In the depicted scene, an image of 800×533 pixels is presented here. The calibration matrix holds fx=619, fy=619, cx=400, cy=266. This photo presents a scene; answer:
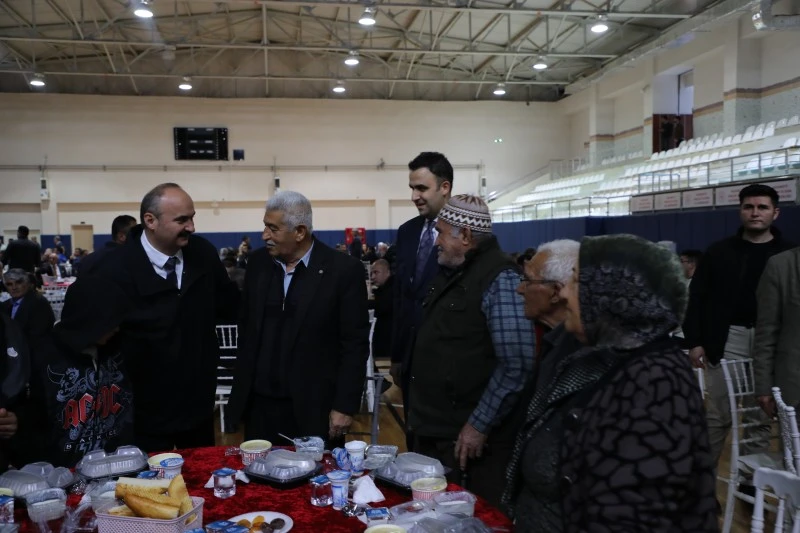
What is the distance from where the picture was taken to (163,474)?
1.85 m

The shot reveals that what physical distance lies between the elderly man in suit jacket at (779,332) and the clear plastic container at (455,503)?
1.95 m

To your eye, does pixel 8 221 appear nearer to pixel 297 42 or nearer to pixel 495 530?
pixel 297 42

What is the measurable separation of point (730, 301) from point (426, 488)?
2.54 meters

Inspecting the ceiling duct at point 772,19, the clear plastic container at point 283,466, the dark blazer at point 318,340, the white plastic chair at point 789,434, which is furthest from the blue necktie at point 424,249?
the ceiling duct at point 772,19

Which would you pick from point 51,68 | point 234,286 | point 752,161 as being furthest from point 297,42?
point 234,286

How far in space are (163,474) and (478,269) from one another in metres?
1.23

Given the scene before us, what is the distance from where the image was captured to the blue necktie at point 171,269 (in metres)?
2.46

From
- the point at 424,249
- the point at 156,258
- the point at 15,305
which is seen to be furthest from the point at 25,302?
the point at 424,249

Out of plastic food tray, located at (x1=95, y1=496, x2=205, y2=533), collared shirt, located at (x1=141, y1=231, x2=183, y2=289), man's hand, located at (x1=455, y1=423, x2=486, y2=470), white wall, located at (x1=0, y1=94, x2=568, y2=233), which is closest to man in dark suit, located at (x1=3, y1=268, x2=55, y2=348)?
collared shirt, located at (x1=141, y1=231, x2=183, y2=289)

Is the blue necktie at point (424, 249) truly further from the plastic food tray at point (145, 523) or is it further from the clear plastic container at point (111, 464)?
the plastic food tray at point (145, 523)

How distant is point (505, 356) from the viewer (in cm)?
211

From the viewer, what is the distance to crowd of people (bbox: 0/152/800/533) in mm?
1271

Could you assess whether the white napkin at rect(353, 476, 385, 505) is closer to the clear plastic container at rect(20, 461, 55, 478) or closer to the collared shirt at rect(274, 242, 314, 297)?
the clear plastic container at rect(20, 461, 55, 478)

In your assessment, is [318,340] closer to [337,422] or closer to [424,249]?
[337,422]
